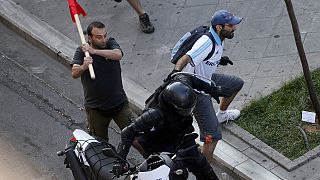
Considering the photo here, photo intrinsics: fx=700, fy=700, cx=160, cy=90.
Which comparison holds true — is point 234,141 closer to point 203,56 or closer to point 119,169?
point 203,56

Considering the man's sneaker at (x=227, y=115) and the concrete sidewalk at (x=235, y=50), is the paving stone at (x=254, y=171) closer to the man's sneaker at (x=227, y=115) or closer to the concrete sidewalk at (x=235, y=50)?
the concrete sidewalk at (x=235, y=50)

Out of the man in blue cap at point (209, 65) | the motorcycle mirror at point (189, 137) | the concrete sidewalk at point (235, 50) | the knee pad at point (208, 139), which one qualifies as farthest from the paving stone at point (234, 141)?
the motorcycle mirror at point (189, 137)

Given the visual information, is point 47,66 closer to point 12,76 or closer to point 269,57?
point 12,76

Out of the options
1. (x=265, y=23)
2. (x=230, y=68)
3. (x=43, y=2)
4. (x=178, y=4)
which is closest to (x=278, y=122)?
(x=230, y=68)

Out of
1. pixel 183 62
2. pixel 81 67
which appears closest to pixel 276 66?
pixel 183 62

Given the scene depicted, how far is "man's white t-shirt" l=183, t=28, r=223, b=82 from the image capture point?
6621 mm

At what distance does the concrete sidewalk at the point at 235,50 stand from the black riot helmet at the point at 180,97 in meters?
1.65

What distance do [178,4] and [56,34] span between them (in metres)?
1.76

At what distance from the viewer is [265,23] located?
921cm

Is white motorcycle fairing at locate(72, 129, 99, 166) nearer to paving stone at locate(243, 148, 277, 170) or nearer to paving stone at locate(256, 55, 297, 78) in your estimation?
paving stone at locate(243, 148, 277, 170)

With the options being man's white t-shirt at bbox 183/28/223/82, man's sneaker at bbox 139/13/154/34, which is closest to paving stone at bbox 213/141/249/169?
man's white t-shirt at bbox 183/28/223/82

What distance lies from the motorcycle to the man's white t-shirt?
3.01 ft

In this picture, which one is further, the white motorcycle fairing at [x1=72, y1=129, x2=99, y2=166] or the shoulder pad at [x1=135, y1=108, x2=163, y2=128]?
the white motorcycle fairing at [x1=72, y1=129, x2=99, y2=166]

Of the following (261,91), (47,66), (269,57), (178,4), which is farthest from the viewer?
(178,4)
